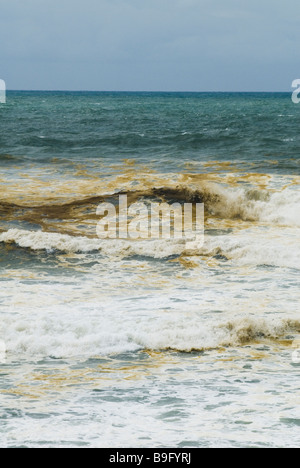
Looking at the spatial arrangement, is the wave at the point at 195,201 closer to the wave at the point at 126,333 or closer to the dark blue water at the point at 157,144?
the dark blue water at the point at 157,144

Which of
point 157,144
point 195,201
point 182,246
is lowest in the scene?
point 182,246

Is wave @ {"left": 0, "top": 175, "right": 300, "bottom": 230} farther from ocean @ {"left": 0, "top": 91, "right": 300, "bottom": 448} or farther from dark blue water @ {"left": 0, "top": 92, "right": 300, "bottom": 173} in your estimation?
dark blue water @ {"left": 0, "top": 92, "right": 300, "bottom": 173}

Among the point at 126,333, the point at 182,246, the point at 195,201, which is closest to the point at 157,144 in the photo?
the point at 195,201

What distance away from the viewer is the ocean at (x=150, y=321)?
5.41m

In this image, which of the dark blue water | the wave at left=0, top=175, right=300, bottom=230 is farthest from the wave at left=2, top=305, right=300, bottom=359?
the dark blue water

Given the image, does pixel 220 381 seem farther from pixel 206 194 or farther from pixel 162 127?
pixel 162 127

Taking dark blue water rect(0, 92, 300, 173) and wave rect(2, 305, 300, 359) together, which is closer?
wave rect(2, 305, 300, 359)

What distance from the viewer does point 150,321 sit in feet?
25.5

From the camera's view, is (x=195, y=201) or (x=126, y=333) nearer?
(x=126, y=333)

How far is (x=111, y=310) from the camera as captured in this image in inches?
324

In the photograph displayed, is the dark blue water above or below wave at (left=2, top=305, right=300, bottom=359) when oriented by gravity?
above

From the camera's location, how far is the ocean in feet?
17.7

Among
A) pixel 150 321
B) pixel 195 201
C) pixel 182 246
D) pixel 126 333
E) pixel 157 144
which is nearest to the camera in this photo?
pixel 126 333

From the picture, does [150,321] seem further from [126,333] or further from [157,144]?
[157,144]
